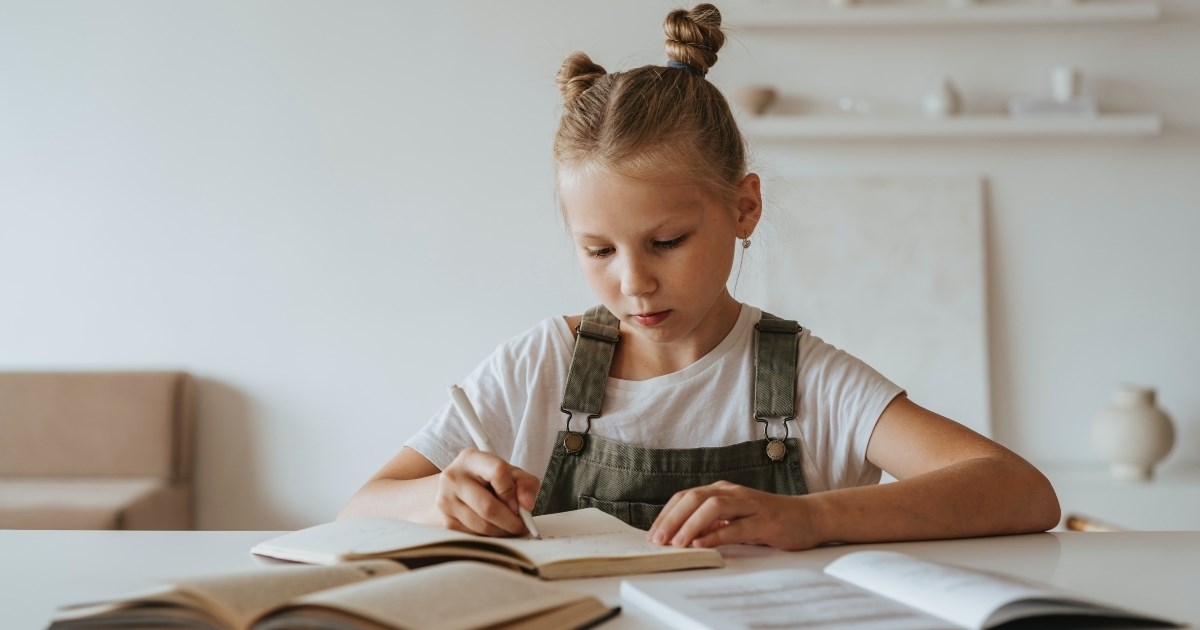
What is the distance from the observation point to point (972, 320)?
3.09 metres

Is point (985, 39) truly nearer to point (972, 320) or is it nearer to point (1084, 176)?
point (1084, 176)

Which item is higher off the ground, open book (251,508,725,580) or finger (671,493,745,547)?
finger (671,493,745,547)

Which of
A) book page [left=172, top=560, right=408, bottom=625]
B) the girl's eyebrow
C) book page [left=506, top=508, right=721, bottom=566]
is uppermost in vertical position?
the girl's eyebrow

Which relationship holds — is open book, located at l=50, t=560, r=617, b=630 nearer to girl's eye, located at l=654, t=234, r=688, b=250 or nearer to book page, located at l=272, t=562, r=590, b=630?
book page, located at l=272, t=562, r=590, b=630

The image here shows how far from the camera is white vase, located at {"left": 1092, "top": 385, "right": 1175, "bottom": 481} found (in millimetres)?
2928

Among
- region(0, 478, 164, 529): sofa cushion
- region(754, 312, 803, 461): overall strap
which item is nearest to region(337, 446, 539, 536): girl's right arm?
region(754, 312, 803, 461): overall strap

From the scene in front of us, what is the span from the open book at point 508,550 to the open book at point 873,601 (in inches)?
2.1

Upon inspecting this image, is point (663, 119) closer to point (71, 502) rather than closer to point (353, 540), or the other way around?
point (353, 540)

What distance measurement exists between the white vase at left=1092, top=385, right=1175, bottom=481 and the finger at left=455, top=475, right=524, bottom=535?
95.4 inches

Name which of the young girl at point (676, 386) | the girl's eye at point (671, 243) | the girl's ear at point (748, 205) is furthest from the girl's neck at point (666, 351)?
the girl's eye at point (671, 243)

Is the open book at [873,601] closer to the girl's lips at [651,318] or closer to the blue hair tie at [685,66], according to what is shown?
the girl's lips at [651,318]

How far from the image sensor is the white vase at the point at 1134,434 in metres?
2.93

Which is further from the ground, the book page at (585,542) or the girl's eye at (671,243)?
the girl's eye at (671,243)

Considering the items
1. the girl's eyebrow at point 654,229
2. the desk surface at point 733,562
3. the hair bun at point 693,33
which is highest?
the hair bun at point 693,33
